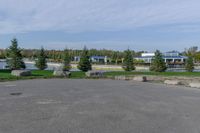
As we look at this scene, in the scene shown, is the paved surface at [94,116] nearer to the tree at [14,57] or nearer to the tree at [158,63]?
the tree at [14,57]

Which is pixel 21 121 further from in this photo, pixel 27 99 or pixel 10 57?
pixel 10 57

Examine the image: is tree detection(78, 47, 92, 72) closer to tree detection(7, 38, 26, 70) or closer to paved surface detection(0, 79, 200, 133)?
tree detection(7, 38, 26, 70)

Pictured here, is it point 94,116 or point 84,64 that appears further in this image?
point 84,64

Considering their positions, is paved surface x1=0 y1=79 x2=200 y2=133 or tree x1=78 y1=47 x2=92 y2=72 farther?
tree x1=78 y1=47 x2=92 y2=72

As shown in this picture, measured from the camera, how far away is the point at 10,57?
89.5ft

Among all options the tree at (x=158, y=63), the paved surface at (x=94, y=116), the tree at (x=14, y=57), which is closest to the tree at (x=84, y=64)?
the tree at (x=14, y=57)

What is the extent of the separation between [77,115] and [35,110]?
4.65ft

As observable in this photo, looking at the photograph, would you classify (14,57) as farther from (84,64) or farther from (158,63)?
(158,63)

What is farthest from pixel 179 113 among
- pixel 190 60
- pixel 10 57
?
pixel 190 60

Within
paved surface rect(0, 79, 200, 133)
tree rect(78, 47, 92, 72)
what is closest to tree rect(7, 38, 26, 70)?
tree rect(78, 47, 92, 72)

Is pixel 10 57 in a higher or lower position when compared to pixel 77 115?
higher

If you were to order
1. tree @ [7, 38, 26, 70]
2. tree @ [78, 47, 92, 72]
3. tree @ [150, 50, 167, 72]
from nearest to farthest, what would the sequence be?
tree @ [7, 38, 26, 70] → tree @ [78, 47, 92, 72] → tree @ [150, 50, 167, 72]

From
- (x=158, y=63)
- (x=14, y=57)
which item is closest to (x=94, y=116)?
(x=14, y=57)

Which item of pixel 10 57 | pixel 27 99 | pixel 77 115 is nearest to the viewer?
pixel 77 115
